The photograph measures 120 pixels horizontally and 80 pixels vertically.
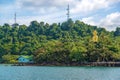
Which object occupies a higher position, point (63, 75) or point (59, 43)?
point (59, 43)

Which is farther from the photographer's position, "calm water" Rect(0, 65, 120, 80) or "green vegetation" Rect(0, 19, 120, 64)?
"green vegetation" Rect(0, 19, 120, 64)

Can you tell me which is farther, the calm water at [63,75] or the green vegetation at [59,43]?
the green vegetation at [59,43]

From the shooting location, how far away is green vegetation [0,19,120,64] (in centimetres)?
9512

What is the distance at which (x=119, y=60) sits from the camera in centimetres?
9469

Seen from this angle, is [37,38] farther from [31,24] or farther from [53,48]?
[53,48]

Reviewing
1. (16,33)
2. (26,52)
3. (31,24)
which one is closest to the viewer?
(26,52)

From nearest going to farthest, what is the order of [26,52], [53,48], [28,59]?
[53,48] → [28,59] → [26,52]

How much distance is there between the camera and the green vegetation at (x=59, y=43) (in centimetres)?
9512

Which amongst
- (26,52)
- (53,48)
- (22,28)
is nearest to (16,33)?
(22,28)

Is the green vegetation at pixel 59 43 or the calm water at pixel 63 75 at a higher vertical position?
the green vegetation at pixel 59 43

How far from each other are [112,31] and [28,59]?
51480 millimetres

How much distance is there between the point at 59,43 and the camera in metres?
105

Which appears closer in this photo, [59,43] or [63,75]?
[63,75]

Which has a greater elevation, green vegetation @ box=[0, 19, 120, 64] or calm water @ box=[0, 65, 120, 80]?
green vegetation @ box=[0, 19, 120, 64]
